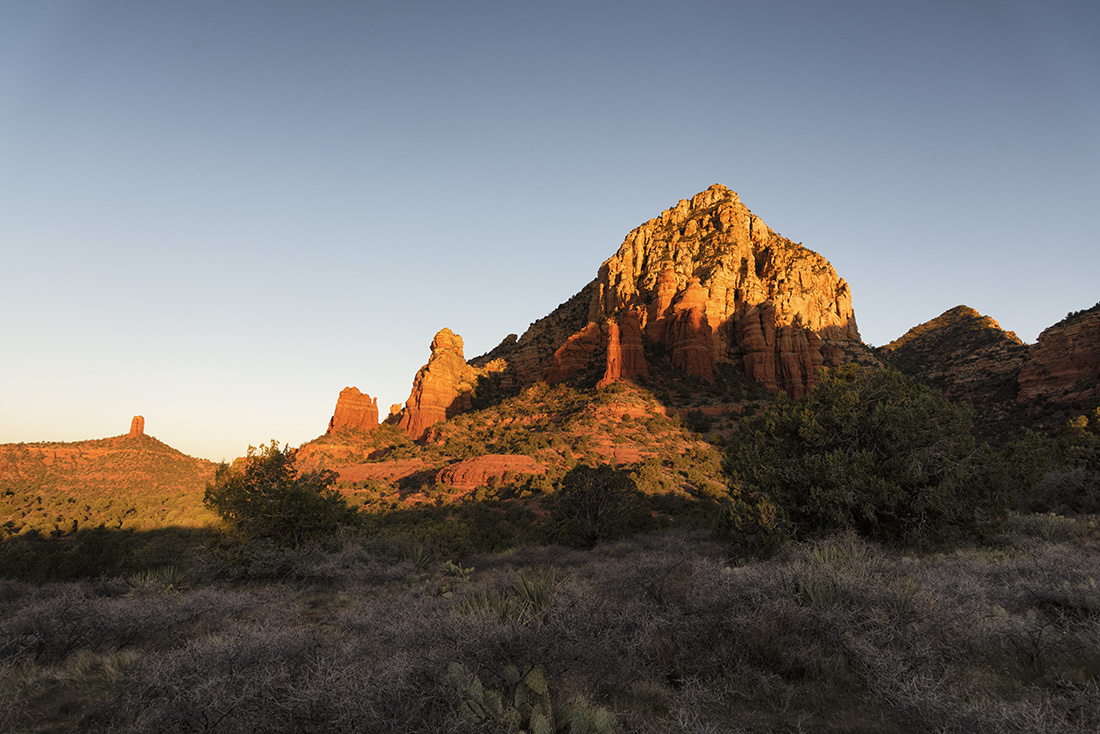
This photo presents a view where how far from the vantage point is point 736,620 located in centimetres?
631

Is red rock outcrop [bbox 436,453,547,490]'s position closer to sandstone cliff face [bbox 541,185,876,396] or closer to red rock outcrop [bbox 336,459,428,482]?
red rock outcrop [bbox 336,459,428,482]

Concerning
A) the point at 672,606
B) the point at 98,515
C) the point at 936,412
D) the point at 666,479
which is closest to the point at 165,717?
the point at 672,606

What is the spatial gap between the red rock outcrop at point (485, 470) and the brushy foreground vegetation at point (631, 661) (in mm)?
30033

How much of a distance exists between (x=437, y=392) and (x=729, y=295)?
5091 cm

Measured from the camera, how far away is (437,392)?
7406cm

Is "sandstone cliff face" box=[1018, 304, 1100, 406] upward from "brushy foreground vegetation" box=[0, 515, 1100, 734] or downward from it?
upward

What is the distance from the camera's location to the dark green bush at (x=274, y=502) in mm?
18938

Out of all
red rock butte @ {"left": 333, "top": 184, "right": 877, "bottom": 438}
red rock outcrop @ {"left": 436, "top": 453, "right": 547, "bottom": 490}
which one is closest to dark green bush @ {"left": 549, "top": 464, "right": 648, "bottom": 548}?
red rock outcrop @ {"left": 436, "top": 453, "right": 547, "bottom": 490}

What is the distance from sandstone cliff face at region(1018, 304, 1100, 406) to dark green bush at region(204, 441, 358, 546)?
60130 millimetres

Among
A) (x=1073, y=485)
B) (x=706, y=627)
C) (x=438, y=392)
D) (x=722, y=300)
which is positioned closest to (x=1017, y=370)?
(x=722, y=300)

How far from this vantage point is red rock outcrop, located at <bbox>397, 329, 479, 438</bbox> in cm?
7181

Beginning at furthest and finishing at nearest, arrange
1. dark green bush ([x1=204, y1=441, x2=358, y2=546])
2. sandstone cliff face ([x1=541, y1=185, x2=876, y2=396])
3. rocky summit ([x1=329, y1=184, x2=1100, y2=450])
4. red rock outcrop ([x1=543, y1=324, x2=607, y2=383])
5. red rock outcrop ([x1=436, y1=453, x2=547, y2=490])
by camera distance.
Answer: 1. red rock outcrop ([x1=543, y1=324, x2=607, y2=383])
2. sandstone cliff face ([x1=541, y1=185, x2=876, y2=396])
3. rocky summit ([x1=329, y1=184, x2=1100, y2=450])
4. red rock outcrop ([x1=436, y1=453, x2=547, y2=490])
5. dark green bush ([x1=204, y1=441, x2=358, y2=546])

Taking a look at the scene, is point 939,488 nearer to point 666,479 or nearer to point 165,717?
point 165,717

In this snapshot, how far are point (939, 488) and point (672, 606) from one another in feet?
37.5
